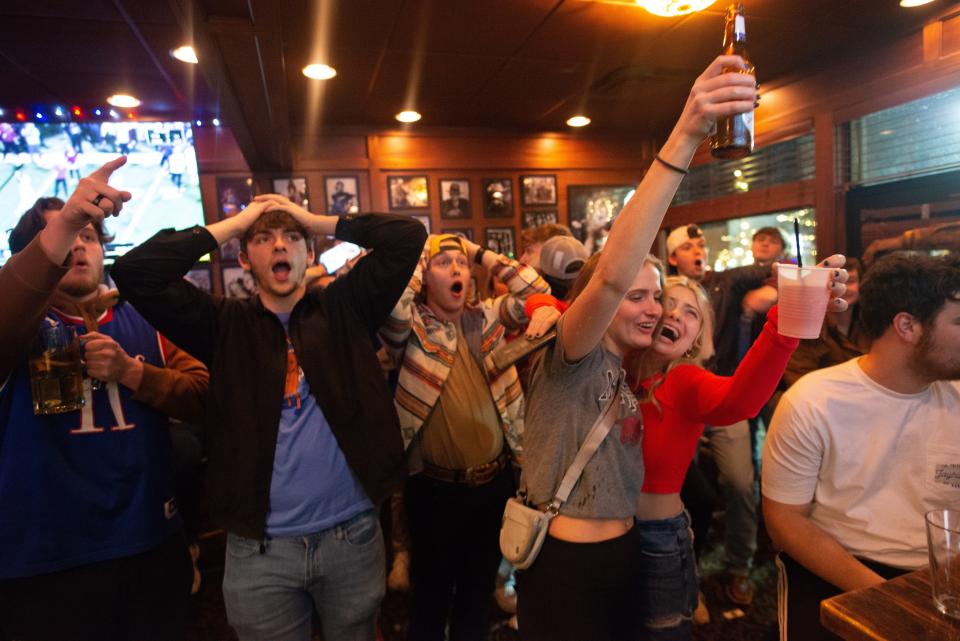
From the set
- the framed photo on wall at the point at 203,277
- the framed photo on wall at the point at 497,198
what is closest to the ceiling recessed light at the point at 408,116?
the framed photo on wall at the point at 497,198

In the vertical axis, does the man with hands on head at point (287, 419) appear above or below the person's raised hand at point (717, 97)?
below

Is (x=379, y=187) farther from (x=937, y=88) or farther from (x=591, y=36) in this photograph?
(x=937, y=88)

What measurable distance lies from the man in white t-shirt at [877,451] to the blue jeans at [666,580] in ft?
0.93

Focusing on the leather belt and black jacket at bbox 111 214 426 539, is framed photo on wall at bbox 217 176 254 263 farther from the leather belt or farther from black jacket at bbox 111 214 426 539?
the leather belt

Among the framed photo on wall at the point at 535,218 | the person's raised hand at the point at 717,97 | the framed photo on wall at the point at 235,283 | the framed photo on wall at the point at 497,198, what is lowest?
the framed photo on wall at the point at 235,283

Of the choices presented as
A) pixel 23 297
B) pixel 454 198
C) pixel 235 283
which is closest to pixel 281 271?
pixel 23 297

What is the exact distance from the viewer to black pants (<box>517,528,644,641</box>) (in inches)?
51.1

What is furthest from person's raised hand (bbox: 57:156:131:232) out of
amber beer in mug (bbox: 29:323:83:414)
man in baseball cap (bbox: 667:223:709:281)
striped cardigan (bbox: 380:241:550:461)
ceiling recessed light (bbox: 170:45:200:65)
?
man in baseball cap (bbox: 667:223:709:281)

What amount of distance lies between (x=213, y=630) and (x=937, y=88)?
4.95 metres

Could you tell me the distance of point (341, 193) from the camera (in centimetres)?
482

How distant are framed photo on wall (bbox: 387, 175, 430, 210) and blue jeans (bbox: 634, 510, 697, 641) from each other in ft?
13.1

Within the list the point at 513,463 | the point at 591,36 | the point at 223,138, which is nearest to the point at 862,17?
the point at 591,36

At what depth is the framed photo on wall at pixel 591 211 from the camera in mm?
5426

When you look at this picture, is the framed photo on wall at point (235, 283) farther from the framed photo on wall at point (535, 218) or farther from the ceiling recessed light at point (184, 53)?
the framed photo on wall at point (535, 218)
